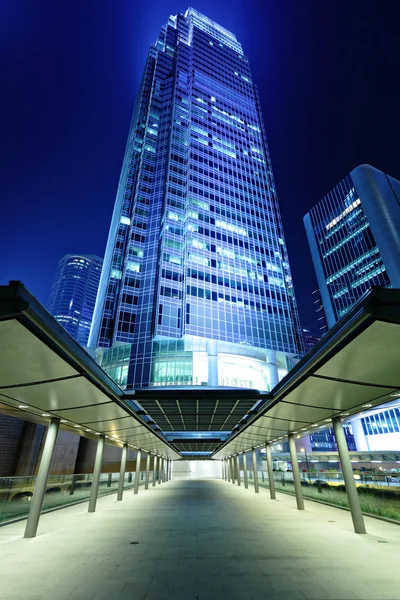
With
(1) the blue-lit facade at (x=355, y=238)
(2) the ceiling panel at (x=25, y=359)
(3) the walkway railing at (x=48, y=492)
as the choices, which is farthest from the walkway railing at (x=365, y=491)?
(1) the blue-lit facade at (x=355, y=238)

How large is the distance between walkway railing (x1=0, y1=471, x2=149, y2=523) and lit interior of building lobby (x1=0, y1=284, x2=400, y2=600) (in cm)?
8

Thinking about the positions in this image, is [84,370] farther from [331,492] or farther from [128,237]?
[128,237]

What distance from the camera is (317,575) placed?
20.6 ft

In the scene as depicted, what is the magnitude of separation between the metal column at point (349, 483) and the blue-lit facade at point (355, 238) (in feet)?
213

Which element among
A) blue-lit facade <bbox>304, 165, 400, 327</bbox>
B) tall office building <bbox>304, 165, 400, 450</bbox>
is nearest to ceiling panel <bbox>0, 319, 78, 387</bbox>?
tall office building <bbox>304, 165, 400, 450</bbox>

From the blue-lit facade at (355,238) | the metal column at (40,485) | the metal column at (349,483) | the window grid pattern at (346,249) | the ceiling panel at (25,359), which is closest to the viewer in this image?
the ceiling panel at (25,359)

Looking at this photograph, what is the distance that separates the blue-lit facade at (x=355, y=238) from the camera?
71875 millimetres

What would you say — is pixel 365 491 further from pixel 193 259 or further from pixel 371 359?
pixel 193 259

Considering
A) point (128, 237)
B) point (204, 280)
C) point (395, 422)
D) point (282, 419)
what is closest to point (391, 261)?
point (395, 422)

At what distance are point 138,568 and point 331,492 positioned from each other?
15.5 meters

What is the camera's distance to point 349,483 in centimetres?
1145

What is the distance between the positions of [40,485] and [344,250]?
3863 inches

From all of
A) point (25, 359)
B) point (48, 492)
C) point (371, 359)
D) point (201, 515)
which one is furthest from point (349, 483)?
point (48, 492)

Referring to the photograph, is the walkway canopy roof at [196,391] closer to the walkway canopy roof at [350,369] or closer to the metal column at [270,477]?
the walkway canopy roof at [350,369]
